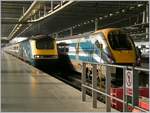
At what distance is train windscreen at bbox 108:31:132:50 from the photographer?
24.3 meters

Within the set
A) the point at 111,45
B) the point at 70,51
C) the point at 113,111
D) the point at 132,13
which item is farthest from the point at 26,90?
the point at 132,13

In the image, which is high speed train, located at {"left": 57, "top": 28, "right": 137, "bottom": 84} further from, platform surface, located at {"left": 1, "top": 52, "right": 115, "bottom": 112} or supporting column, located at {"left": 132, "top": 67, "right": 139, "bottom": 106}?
supporting column, located at {"left": 132, "top": 67, "right": 139, "bottom": 106}

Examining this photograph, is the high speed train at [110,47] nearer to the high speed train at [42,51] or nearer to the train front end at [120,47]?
the train front end at [120,47]

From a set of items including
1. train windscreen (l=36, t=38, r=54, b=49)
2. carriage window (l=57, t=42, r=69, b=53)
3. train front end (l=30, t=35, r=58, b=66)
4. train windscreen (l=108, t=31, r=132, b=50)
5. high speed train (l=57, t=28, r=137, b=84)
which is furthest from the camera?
train windscreen (l=36, t=38, r=54, b=49)

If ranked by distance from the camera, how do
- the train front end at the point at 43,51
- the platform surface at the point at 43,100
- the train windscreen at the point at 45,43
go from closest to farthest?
the platform surface at the point at 43,100 → the train front end at the point at 43,51 → the train windscreen at the point at 45,43

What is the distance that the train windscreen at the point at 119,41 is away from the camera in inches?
955

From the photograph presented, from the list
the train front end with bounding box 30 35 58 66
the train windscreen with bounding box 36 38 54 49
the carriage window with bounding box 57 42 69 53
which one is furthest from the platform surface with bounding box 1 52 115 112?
the train windscreen with bounding box 36 38 54 49

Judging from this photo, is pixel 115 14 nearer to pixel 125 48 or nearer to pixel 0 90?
pixel 125 48

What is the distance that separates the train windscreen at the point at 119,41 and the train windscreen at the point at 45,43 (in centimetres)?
1103

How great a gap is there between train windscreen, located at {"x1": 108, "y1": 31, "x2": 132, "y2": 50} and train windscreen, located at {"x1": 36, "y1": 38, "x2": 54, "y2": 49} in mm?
11028

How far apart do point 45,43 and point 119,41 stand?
38.8ft

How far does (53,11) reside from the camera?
1537 inches

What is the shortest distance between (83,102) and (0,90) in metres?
4.34

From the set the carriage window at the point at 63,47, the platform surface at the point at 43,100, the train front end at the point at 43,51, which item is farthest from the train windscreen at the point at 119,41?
the train front end at the point at 43,51
